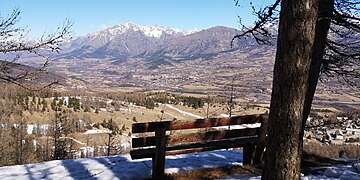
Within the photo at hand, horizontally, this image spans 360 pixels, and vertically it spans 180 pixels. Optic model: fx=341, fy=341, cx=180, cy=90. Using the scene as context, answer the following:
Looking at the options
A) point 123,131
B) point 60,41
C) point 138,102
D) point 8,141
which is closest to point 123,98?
point 138,102

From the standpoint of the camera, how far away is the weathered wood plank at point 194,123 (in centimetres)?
679

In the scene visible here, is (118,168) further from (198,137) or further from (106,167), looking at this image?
(198,137)

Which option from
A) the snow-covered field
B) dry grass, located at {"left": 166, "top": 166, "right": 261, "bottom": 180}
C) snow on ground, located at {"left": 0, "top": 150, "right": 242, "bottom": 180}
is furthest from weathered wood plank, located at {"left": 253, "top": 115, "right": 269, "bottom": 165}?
snow on ground, located at {"left": 0, "top": 150, "right": 242, "bottom": 180}

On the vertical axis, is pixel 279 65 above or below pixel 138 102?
above

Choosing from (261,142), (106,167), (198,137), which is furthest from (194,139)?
(106,167)

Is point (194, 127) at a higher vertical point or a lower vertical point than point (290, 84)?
lower

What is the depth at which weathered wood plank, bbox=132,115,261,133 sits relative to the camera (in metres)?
6.79

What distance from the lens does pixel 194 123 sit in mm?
7184

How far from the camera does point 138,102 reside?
110500mm

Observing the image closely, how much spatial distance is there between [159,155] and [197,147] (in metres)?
0.93

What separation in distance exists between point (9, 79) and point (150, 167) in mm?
3715

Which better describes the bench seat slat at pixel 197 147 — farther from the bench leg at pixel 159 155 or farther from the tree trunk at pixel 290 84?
the tree trunk at pixel 290 84

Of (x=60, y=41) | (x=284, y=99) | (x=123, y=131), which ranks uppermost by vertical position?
(x=60, y=41)

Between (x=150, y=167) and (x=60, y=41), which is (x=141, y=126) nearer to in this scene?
(x=150, y=167)
